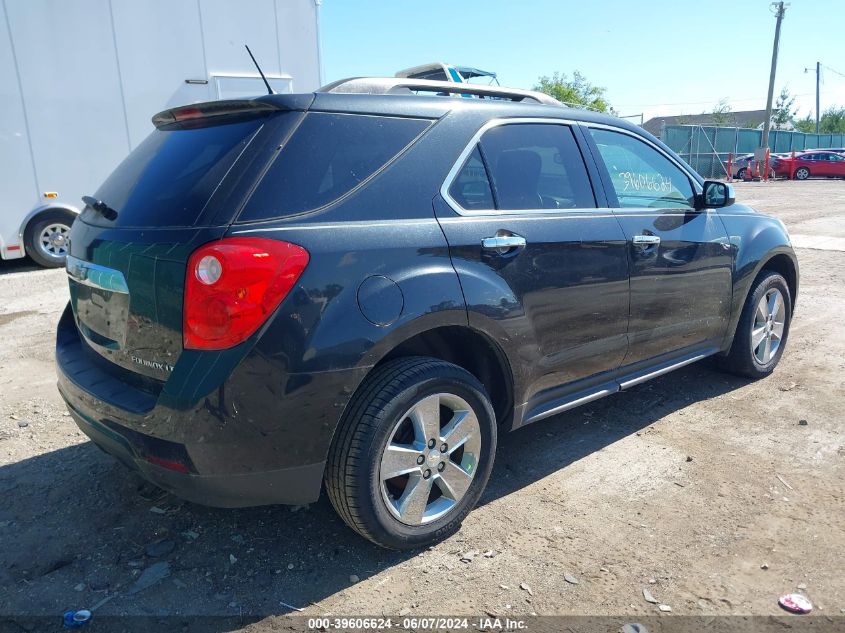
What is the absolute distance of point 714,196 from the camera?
4098 mm

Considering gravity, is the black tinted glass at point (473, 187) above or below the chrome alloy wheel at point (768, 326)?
above

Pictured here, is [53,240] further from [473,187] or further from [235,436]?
[235,436]

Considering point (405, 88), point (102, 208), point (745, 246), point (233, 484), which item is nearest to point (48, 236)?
point (102, 208)

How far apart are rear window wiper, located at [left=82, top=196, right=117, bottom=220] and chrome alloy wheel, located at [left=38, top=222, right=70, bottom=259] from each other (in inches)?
273

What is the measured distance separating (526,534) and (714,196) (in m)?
2.52

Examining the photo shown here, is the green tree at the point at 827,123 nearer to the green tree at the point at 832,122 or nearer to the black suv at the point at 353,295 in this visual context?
the green tree at the point at 832,122

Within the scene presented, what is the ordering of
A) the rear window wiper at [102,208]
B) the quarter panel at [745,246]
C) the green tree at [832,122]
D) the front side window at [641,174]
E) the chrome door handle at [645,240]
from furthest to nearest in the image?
the green tree at [832,122]
the quarter panel at [745,246]
the front side window at [641,174]
the chrome door handle at [645,240]
the rear window wiper at [102,208]

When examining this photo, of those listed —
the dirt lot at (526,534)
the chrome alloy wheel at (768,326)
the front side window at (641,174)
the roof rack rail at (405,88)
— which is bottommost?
the dirt lot at (526,534)

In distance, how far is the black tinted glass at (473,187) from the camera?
112 inches

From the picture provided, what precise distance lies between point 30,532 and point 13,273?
7560mm

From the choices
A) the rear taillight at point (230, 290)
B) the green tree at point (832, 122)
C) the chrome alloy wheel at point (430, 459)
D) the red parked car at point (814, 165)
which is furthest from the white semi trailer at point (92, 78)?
the green tree at point (832, 122)

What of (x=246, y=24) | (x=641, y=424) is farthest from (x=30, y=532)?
(x=246, y=24)

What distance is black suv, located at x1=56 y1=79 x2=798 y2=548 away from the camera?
2.26m

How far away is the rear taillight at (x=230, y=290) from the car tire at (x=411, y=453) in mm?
529
